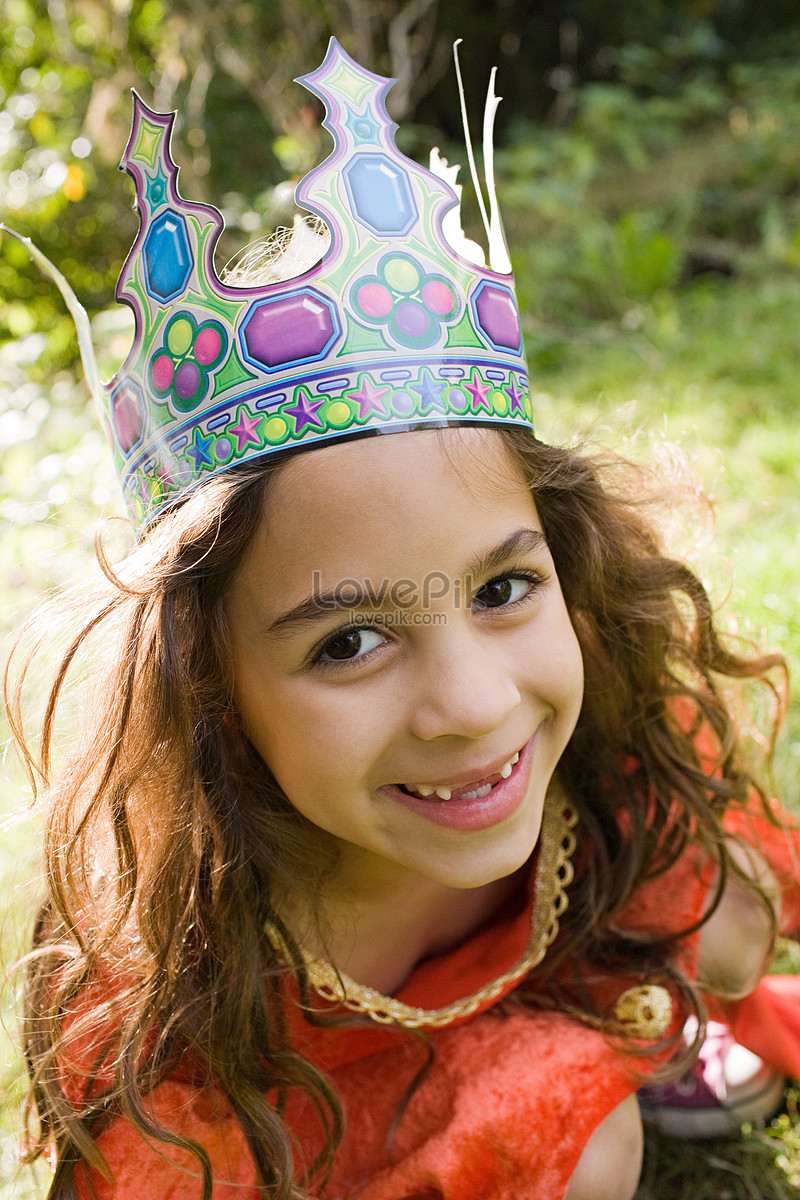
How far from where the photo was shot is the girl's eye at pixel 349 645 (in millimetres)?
1105

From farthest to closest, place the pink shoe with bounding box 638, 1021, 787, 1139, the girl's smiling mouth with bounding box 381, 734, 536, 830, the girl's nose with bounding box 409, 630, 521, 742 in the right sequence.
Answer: the pink shoe with bounding box 638, 1021, 787, 1139 → the girl's smiling mouth with bounding box 381, 734, 536, 830 → the girl's nose with bounding box 409, 630, 521, 742

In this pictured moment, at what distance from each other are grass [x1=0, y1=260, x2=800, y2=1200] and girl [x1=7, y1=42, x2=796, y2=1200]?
0.60 ft

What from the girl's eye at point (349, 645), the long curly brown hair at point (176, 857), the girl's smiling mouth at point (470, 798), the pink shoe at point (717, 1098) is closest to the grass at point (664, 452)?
the pink shoe at point (717, 1098)

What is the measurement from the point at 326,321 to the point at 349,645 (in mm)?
365

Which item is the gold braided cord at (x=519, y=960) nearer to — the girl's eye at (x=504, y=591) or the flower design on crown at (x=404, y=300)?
the girl's eye at (x=504, y=591)

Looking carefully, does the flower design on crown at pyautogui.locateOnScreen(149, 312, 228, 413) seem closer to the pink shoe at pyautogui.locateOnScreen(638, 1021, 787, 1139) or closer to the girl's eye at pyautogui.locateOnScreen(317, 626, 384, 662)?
the girl's eye at pyautogui.locateOnScreen(317, 626, 384, 662)

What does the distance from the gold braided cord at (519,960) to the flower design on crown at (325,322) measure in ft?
2.06

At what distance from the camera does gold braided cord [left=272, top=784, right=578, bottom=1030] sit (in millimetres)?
1311

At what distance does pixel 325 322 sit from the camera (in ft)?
3.58

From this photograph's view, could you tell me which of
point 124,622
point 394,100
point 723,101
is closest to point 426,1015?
point 124,622

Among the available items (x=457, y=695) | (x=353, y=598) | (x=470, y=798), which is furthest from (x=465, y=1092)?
(x=353, y=598)

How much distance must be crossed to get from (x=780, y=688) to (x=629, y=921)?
732mm

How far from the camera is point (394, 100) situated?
5.28m

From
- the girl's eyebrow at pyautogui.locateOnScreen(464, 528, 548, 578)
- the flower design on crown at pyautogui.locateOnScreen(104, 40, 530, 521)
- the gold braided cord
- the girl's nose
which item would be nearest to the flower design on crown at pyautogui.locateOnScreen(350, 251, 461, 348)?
the flower design on crown at pyautogui.locateOnScreen(104, 40, 530, 521)
